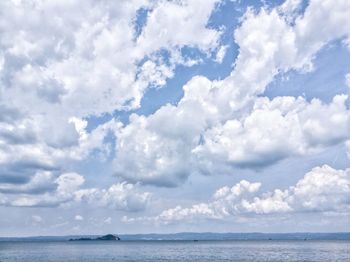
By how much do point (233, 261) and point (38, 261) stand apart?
276 feet

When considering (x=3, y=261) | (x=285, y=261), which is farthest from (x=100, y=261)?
(x=285, y=261)

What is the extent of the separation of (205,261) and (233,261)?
1119cm

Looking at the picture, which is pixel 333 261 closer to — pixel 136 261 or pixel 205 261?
pixel 205 261

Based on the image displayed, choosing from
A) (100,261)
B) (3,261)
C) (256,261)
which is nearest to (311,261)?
(256,261)

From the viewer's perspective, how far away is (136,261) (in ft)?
568

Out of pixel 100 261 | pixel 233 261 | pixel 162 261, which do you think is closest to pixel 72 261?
pixel 100 261

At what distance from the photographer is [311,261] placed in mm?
158750

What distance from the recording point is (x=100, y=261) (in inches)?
6831

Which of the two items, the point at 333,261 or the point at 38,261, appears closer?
the point at 333,261

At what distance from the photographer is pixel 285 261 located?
158 m

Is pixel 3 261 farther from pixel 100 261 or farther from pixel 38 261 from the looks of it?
pixel 100 261

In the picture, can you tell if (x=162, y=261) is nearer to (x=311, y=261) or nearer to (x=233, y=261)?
(x=233, y=261)

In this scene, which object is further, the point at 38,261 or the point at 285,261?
the point at 38,261

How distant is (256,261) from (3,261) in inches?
4196
